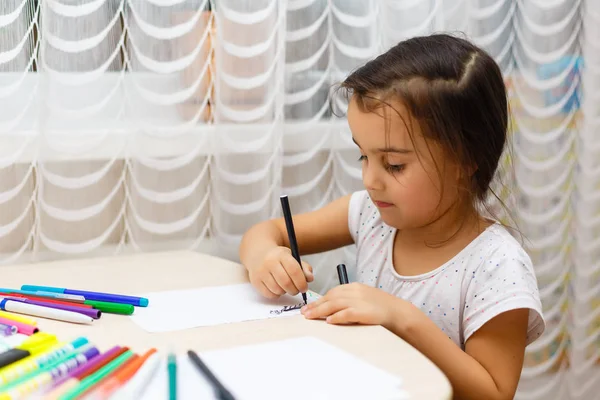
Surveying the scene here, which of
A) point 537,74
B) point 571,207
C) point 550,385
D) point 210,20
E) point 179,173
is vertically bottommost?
point 550,385

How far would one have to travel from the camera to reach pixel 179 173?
1.04m

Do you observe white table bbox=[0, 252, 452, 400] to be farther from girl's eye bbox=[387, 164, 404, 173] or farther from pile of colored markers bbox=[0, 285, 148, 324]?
girl's eye bbox=[387, 164, 404, 173]

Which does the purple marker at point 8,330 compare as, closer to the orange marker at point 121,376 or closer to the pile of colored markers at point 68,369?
the pile of colored markers at point 68,369

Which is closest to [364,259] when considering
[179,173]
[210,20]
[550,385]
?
[179,173]

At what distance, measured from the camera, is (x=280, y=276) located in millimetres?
789

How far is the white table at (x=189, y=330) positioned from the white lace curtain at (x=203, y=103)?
0.35ft

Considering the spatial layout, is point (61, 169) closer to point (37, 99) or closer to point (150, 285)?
point (37, 99)

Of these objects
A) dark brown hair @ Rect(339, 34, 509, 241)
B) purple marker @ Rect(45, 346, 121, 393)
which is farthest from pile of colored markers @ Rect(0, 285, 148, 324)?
dark brown hair @ Rect(339, 34, 509, 241)

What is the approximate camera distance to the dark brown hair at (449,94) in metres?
0.82

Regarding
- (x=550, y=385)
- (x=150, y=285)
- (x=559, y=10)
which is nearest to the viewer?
(x=150, y=285)

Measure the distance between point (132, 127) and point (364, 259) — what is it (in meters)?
0.37

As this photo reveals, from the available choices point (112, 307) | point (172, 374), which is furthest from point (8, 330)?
point (172, 374)

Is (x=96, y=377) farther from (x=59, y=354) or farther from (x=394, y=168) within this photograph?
(x=394, y=168)

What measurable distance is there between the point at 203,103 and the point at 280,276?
35 cm
